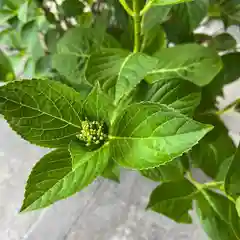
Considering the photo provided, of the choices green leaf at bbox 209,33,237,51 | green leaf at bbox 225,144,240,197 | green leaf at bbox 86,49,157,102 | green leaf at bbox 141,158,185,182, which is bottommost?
green leaf at bbox 141,158,185,182

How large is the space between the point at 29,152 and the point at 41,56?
4.7 inches

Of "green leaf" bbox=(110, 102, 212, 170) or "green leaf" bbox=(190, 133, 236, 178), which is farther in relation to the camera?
"green leaf" bbox=(190, 133, 236, 178)

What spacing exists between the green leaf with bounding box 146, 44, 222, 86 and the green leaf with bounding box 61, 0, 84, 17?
0.28 feet

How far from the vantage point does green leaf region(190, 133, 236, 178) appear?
45 centimetres

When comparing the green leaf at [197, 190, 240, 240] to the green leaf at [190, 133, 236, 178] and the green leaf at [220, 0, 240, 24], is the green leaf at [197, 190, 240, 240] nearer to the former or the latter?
the green leaf at [190, 133, 236, 178]

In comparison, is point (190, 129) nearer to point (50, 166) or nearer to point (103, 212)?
point (50, 166)

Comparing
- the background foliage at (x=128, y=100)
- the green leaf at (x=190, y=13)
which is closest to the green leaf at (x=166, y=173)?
the background foliage at (x=128, y=100)

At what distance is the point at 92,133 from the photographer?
1.08ft

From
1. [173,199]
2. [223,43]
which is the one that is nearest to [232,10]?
[223,43]

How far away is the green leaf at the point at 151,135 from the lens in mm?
280

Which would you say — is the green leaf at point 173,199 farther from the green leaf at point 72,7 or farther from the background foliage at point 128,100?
the green leaf at point 72,7

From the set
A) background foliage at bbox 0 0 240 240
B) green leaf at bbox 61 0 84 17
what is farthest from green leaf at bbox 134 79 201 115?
green leaf at bbox 61 0 84 17

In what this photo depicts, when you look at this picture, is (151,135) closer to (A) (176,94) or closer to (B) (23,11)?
(A) (176,94)

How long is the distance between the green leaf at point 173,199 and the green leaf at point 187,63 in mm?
86
